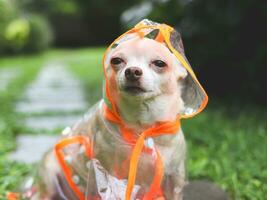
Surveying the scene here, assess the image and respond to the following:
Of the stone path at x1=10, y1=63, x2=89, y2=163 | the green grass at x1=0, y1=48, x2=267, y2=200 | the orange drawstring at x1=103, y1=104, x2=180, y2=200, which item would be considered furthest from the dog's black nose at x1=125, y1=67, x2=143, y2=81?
the stone path at x1=10, y1=63, x2=89, y2=163

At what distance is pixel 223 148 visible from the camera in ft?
12.6

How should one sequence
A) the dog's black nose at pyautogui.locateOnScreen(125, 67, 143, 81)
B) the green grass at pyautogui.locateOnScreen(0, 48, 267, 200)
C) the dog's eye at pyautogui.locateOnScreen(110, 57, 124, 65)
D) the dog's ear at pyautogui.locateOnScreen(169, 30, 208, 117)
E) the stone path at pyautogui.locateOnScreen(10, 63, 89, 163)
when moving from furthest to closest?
1. the stone path at pyautogui.locateOnScreen(10, 63, 89, 163)
2. the green grass at pyautogui.locateOnScreen(0, 48, 267, 200)
3. the dog's ear at pyautogui.locateOnScreen(169, 30, 208, 117)
4. the dog's eye at pyautogui.locateOnScreen(110, 57, 124, 65)
5. the dog's black nose at pyautogui.locateOnScreen(125, 67, 143, 81)

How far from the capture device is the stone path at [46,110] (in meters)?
4.09

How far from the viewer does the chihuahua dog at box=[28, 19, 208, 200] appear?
6.86 feet

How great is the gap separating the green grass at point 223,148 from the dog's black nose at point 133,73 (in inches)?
51.2

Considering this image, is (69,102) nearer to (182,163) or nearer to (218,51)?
(218,51)

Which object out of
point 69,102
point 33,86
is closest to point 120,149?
point 69,102

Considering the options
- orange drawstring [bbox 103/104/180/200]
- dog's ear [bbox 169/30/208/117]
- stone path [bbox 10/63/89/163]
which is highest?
dog's ear [bbox 169/30/208/117]

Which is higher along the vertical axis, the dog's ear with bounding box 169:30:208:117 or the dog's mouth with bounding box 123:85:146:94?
the dog's mouth with bounding box 123:85:146:94

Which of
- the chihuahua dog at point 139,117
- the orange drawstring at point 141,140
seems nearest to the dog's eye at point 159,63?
the chihuahua dog at point 139,117

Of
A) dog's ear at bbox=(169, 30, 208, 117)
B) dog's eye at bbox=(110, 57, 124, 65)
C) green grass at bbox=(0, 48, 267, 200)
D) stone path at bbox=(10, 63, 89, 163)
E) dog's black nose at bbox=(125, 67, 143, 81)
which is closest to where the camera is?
dog's black nose at bbox=(125, 67, 143, 81)

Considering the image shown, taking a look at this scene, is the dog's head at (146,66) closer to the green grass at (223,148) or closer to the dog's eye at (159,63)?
the dog's eye at (159,63)

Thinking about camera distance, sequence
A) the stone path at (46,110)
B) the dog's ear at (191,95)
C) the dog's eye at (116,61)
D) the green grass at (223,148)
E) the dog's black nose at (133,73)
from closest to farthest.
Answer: the dog's black nose at (133,73) < the dog's eye at (116,61) < the dog's ear at (191,95) < the green grass at (223,148) < the stone path at (46,110)

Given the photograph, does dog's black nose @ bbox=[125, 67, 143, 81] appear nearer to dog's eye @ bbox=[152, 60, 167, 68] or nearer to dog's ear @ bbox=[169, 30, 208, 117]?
dog's eye @ bbox=[152, 60, 167, 68]
